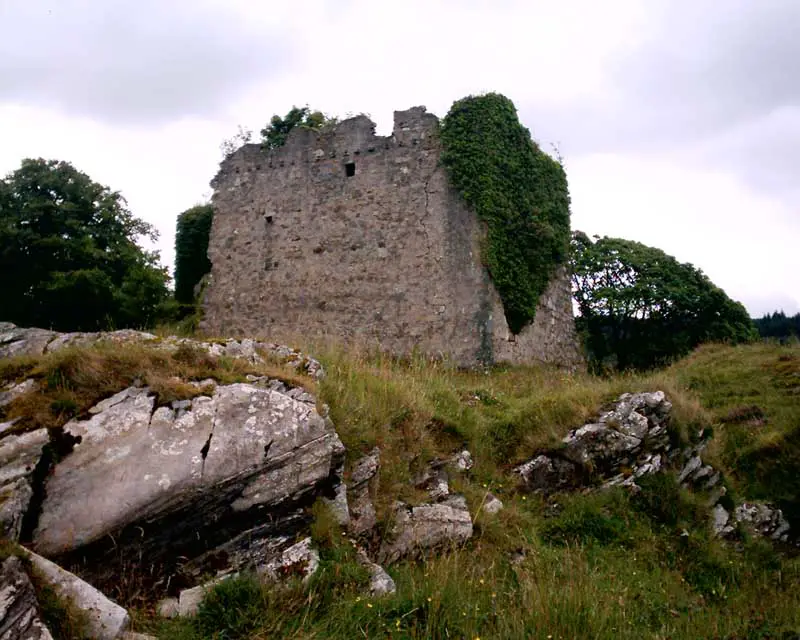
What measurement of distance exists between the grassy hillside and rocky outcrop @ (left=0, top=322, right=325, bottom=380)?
463 mm

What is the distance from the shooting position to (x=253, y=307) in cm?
1590

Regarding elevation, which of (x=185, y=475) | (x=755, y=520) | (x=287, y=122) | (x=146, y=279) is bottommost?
(x=755, y=520)

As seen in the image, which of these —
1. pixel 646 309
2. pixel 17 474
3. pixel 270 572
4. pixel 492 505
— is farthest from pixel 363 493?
pixel 646 309

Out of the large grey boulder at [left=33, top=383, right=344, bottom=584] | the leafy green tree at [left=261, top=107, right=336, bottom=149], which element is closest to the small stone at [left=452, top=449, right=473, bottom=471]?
the large grey boulder at [left=33, top=383, right=344, bottom=584]

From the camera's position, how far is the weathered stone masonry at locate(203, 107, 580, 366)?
551 inches

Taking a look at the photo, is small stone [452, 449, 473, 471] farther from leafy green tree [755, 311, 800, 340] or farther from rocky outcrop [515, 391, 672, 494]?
leafy green tree [755, 311, 800, 340]

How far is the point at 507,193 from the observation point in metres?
14.8

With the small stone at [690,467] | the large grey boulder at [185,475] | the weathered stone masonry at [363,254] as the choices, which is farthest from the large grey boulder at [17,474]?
the weathered stone masonry at [363,254]

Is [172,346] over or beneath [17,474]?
over

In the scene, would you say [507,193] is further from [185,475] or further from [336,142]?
[185,475]

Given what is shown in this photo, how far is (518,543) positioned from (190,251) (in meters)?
13.3

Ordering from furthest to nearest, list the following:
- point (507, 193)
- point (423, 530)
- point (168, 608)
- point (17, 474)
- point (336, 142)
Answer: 1. point (336, 142)
2. point (507, 193)
3. point (423, 530)
4. point (17, 474)
5. point (168, 608)

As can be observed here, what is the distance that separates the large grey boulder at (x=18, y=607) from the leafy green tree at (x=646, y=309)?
624 inches

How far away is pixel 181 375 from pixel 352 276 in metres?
8.64
